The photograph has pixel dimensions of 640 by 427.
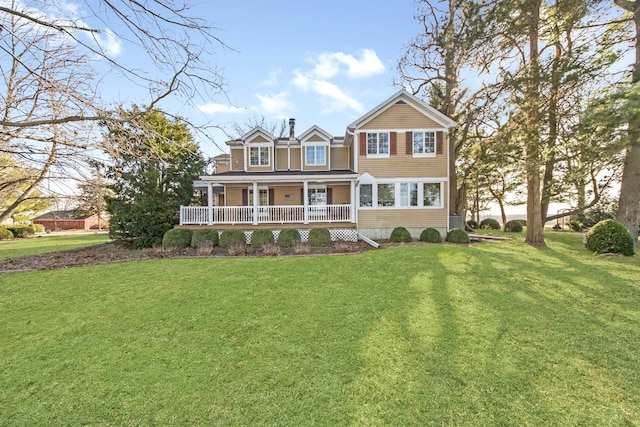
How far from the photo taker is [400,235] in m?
14.1

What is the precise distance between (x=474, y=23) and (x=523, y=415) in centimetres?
1598

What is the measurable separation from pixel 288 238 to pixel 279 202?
555 centimetres

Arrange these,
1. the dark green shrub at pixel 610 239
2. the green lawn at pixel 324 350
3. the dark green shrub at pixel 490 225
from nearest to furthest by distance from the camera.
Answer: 1. the green lawn at pixel 324 350
2. the dark green shrub at pixel 610 239
3. the dark green shrub at pixel 490 225

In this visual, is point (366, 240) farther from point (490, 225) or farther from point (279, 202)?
point (490, 225)

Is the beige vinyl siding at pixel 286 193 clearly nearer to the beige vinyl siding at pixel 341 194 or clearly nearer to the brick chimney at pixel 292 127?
the beige vinyl siding at pixel 341 194

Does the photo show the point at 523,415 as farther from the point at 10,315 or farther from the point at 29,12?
the point at 10,315

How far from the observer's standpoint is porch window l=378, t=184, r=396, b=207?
15.5m

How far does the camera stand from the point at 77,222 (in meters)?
42.5

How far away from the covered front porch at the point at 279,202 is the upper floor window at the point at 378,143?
1.94 metres


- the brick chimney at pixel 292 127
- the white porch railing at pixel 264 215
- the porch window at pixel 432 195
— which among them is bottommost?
the white porch railing at pixel 264 215

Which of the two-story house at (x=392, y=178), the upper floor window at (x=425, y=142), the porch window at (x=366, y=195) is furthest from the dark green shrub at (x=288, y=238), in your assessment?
the upper floor window at (x=425, y=142)

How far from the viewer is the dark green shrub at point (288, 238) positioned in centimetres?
1288

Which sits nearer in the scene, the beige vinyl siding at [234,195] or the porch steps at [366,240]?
the porch steps at [366,240]

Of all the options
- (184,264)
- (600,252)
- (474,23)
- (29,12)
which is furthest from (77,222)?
(600,252)
